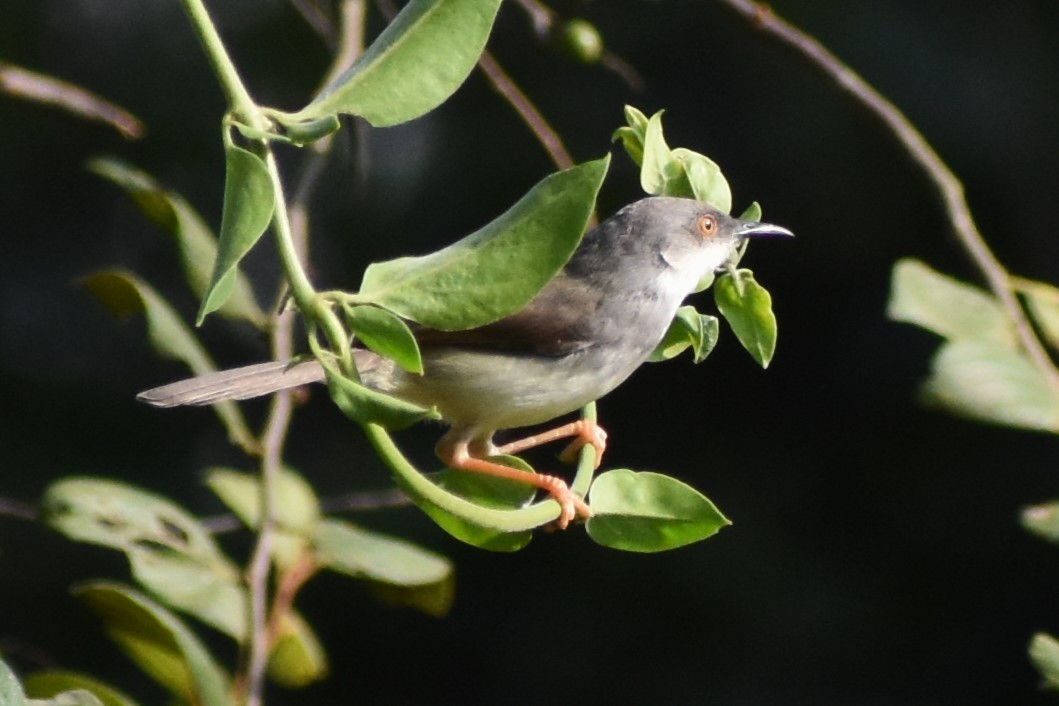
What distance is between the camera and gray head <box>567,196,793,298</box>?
11.9 feet

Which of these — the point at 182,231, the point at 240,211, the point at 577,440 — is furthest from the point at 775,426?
the point at 240,211

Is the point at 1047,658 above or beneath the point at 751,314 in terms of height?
beneath

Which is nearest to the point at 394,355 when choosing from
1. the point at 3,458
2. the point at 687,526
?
the point at 687,526

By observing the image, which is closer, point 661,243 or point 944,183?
point 944,183

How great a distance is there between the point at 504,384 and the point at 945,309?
3.51 feet

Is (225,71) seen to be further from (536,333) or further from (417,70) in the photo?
(536,333)

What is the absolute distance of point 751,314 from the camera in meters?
2.32

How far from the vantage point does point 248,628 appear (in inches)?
122

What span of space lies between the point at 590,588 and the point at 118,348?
338 cm

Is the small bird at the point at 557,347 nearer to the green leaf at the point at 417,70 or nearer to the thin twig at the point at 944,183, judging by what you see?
the thin twig at the point at 944,183

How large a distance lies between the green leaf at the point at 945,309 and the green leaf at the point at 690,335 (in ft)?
1.45

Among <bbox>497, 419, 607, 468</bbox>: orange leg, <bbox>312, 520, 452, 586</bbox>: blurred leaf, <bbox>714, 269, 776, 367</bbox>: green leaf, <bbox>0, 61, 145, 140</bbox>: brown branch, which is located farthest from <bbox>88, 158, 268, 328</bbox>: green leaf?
<bbox>714, 269, 776, 367</bbox>: green leaf

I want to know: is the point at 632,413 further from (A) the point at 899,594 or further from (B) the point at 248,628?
(B) the point at 248,628

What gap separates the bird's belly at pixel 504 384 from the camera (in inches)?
138
